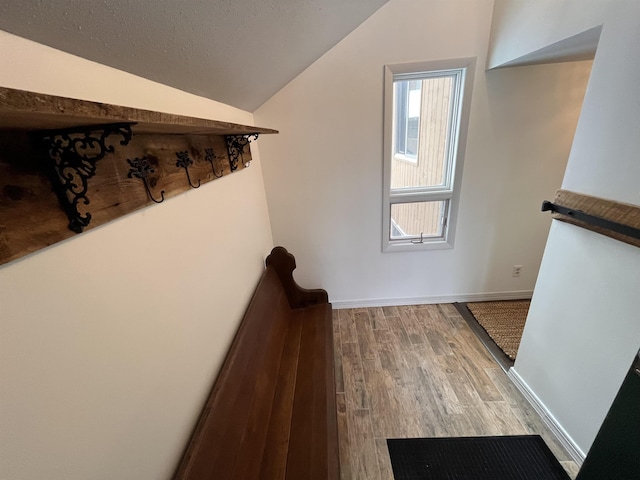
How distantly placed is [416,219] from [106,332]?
2.40 m

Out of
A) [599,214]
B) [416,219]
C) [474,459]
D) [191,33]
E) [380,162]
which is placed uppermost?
[191,33]

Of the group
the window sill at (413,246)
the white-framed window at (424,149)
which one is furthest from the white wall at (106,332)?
the window sill at (413,246)

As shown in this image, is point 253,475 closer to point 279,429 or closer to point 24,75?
point 279,429

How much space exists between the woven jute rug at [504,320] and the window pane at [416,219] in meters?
0.85

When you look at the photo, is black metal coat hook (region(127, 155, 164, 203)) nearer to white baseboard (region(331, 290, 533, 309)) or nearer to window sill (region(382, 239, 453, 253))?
window sill (region(382, 239, 453, 253))

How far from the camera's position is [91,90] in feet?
2.00

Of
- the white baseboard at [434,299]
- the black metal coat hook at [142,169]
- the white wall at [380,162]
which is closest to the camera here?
the black metal coat hook at [142,169]

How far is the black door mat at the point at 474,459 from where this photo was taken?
1330 millimetres

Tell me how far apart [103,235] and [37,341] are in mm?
248

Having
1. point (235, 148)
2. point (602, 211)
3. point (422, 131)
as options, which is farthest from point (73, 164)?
point (422, 131)

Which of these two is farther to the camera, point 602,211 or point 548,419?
point 548,419

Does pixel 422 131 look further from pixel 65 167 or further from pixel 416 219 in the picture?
pixel 65 167

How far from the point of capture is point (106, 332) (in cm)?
60

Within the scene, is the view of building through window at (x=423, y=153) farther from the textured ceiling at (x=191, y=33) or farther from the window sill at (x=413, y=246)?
the textured ceiling at (x=191, y=33)
